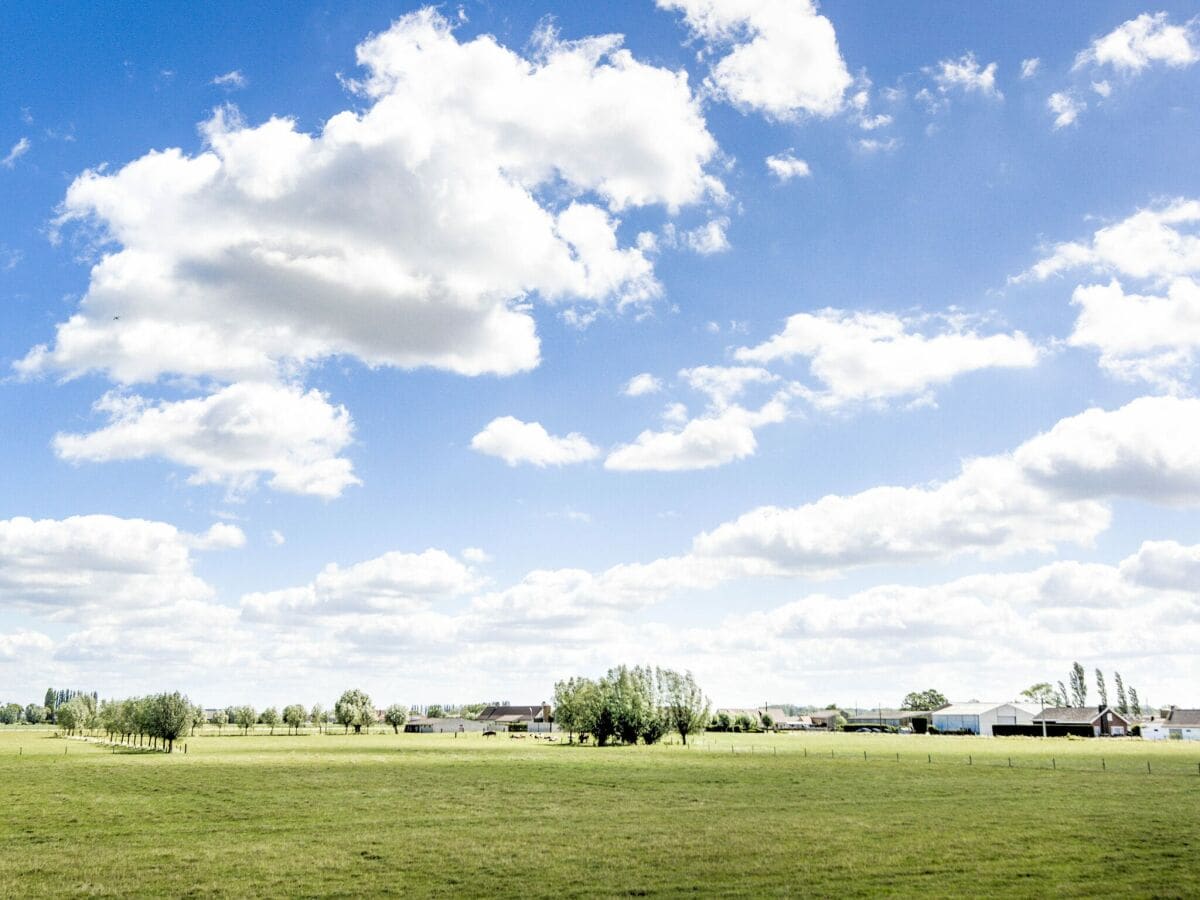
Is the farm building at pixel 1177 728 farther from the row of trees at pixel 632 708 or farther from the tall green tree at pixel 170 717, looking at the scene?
the tall green tree at pixel 170 717

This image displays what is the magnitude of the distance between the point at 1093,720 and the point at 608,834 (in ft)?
531

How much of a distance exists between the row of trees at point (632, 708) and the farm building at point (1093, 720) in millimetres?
77522

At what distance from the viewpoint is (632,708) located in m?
132

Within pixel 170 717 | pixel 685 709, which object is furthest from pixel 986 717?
pixel 170 717

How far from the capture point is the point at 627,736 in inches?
5118

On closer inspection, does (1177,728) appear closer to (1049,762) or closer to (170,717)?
(1049,762)

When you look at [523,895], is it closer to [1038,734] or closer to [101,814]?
[101,814]

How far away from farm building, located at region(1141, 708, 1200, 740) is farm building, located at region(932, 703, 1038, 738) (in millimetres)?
A: 21119

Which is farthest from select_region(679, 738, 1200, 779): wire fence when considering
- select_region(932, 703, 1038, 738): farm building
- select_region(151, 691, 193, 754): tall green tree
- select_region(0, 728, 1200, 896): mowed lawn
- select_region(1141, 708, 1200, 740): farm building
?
select_region(1141, 708, 1200, 740): farm building

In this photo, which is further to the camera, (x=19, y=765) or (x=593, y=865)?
(x=19, y=765)

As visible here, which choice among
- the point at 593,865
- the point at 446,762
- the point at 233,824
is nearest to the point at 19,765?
the point at 446,762

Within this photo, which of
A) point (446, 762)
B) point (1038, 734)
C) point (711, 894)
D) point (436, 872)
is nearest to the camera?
point (711, 894)

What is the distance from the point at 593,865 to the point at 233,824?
19351 mm

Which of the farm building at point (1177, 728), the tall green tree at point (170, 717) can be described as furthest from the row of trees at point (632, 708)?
the farm building at point (1177, 728)
